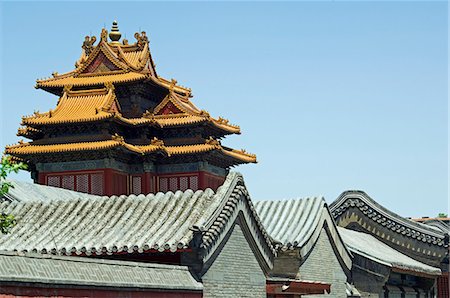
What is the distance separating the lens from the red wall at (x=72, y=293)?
12.3 metres

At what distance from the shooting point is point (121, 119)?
133ft

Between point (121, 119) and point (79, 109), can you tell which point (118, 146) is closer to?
point (121, 119)

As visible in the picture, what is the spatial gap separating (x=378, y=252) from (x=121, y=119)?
14.4 metres

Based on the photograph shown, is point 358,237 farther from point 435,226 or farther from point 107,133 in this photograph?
point 107,133

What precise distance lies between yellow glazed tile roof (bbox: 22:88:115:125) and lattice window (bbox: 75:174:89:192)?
2.53 metres

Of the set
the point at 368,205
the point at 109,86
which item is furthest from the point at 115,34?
the point at 368,205

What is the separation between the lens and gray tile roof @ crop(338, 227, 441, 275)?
2833cm

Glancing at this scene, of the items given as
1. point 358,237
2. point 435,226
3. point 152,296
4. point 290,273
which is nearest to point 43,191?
point 290,273

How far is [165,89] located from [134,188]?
628cm

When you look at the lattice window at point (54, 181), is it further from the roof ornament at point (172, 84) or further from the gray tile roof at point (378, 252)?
the gray tile roof at point (378, 252)

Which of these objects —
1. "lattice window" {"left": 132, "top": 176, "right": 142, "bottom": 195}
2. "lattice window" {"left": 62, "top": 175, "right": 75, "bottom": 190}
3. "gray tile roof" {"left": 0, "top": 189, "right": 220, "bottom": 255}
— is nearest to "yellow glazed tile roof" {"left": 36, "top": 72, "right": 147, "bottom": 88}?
"lattice window" {"left": 132, "top": 176, "right": 142, "bottom": 195}

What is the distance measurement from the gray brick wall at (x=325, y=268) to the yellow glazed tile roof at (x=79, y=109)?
16961 mm

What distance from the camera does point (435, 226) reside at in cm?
3731

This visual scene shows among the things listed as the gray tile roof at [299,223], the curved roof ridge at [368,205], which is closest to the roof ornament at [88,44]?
the curved roof ridge at [368,205]
